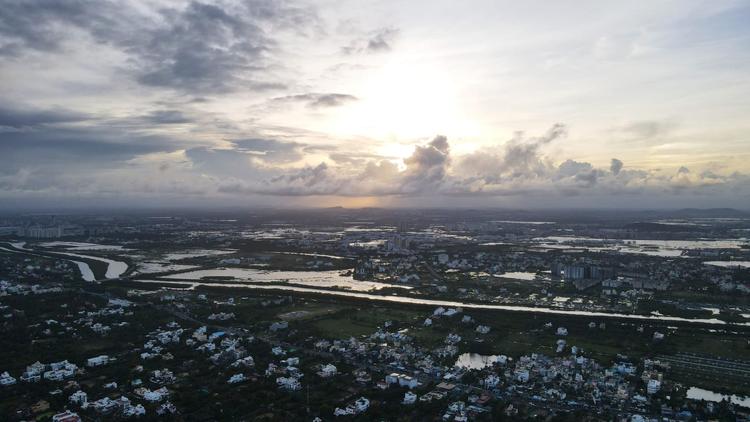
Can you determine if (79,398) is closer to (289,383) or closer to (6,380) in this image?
(6,380)

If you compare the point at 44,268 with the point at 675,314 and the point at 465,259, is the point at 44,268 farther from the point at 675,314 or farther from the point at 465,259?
the point at 675,314

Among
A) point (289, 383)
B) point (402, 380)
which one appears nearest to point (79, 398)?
point (289, 383)

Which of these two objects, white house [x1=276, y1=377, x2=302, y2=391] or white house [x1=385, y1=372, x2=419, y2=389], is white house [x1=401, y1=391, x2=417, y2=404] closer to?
white house [x1=385, y1=372, x2=419, y2=389]

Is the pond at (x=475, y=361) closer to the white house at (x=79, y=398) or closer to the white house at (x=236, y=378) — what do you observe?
the white house at (x=236, y=378)

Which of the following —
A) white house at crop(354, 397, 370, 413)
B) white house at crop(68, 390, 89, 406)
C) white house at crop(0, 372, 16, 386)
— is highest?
white house at crop(0, 372, 16, 386)

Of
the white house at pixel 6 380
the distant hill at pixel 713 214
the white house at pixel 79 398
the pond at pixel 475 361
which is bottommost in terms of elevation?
the pond at pixel 475 361

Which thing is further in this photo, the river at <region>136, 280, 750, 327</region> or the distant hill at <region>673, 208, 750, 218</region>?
the distant hill at <region>673, 208, 750, 218</region>

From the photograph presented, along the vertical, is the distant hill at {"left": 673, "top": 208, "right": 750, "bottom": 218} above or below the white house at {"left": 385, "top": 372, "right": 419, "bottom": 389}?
above

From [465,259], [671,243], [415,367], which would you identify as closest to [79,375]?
[415,367]

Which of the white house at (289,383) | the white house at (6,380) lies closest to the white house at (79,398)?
the white house at (6,380)

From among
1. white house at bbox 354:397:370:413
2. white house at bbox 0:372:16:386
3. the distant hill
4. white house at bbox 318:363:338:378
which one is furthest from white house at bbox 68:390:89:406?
the distant hill

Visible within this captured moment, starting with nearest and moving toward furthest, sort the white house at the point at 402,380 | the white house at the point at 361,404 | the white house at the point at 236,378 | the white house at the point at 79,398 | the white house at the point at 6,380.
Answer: the white house at the point at 361,404 → the white house at the point at 79,398 → the white house at the point at 6,380 → the white house at the point at 402,380 → the white house at the point at 236,378

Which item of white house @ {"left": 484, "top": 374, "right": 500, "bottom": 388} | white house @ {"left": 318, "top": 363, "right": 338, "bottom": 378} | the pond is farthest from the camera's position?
the pond
